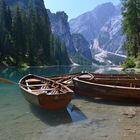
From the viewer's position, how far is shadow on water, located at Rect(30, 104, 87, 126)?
14398 millimetres

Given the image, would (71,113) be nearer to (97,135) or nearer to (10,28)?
(97,135)

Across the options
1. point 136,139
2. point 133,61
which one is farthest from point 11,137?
point 133,61

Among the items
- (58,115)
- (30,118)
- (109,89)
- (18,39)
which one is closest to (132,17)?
(18,39)

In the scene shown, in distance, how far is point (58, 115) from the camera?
51.3 ft

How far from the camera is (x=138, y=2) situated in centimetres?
6675

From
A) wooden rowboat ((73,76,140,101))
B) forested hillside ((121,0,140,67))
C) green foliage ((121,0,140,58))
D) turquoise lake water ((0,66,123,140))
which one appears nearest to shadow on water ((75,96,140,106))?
wooden rowboat ((73,76,140,101))

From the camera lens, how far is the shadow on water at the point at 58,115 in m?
14.4

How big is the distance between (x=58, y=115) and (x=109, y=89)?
4712 millimetres

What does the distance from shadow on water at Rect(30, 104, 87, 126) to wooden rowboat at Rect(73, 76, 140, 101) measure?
112 inches

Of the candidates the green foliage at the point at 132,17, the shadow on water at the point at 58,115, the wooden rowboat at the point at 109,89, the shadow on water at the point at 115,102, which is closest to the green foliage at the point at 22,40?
the green foliage at the point at 132,17

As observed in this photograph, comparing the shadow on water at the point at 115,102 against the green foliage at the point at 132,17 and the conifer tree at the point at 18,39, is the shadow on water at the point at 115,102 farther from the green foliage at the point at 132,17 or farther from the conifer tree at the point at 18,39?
the conifer tree at the point at 18,39

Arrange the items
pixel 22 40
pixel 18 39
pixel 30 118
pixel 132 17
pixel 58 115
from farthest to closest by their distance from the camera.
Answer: pixel 22 40, pixel 18 39, pixel 132 17, pixel 58 115, pixel 30 118

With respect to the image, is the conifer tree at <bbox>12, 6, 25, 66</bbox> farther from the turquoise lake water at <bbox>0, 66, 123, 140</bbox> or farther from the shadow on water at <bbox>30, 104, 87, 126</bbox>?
the shadow on water at <bbox>30, 104, 87, 126</bbox>

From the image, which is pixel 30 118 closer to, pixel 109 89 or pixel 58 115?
pixel 58 115
